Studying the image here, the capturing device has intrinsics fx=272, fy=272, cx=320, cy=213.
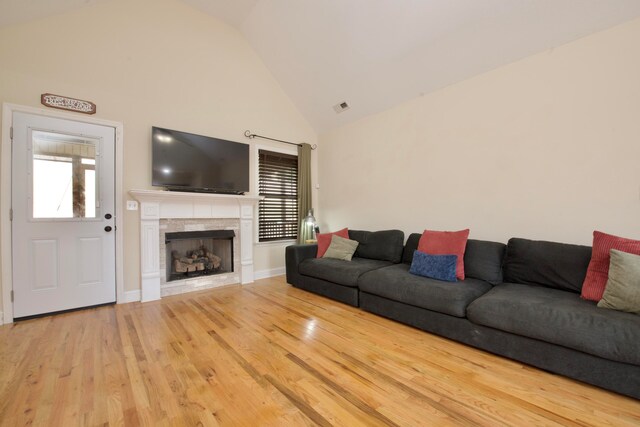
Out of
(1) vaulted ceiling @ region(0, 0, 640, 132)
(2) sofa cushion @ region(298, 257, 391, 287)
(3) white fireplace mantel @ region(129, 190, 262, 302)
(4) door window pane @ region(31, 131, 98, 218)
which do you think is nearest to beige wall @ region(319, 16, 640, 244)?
(1) vaulted ceiling @ region(0, 0, 640, 132)

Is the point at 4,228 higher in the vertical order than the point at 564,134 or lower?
lower

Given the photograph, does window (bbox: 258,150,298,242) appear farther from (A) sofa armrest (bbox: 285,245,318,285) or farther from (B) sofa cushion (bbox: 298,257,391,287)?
(B) sofa cushion (bbox: 298,257,391,287)

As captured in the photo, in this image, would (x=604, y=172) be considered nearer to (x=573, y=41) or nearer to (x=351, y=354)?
(x=573, y=41)

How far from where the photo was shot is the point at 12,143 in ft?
9.12

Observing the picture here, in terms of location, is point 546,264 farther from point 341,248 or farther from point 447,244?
point 341,248

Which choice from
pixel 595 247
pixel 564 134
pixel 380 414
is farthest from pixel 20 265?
pixel 564 134

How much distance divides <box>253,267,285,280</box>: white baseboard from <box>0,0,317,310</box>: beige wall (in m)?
0.09

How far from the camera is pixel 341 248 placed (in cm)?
391

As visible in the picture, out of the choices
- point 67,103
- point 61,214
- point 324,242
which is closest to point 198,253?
point 61,214

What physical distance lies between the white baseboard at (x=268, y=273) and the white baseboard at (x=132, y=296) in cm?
161

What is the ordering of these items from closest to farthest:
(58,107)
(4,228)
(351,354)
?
(351,354), (4,228), (58,107)

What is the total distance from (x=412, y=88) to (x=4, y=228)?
4902 millimetres

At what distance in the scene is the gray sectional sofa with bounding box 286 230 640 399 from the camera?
5.50 ft

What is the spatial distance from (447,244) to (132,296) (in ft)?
12.7
